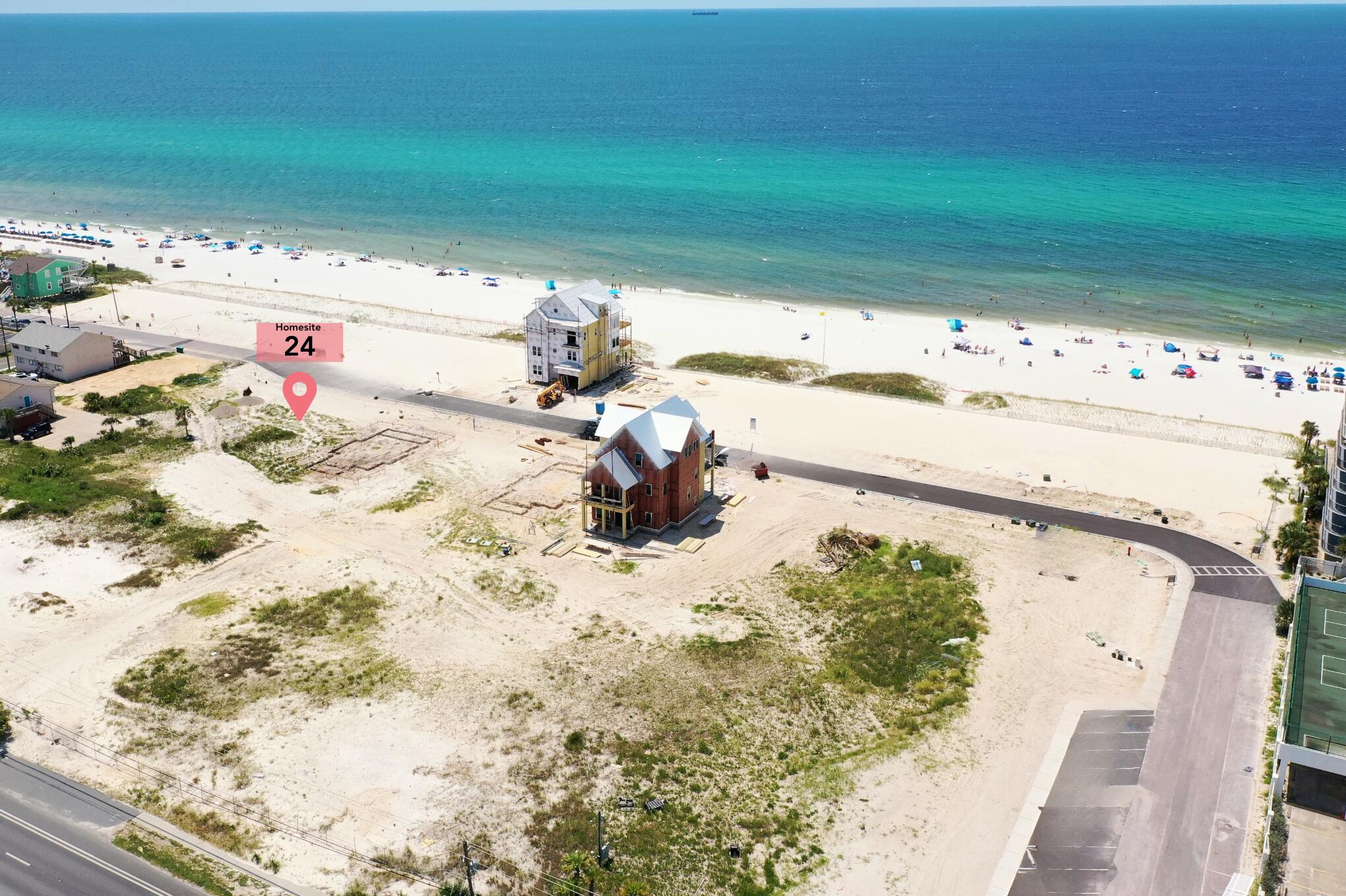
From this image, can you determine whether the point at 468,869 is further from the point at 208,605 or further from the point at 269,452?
the point at 269,452

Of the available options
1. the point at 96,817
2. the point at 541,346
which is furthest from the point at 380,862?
the point at 541,346

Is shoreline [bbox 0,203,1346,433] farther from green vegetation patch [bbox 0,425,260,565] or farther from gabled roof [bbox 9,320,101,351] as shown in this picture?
green vegetation patch [bbox 0,425,260,565]

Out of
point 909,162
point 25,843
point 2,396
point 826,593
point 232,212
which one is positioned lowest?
point 25,843

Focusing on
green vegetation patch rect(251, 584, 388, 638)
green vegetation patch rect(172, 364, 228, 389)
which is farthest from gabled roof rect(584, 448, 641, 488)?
green vegetation patch rect(172, 364, 228, 389)

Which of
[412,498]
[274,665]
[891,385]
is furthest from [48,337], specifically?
[891,385]

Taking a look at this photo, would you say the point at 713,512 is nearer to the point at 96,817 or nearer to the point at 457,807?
the point at 457,807

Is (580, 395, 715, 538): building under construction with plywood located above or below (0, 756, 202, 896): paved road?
above
